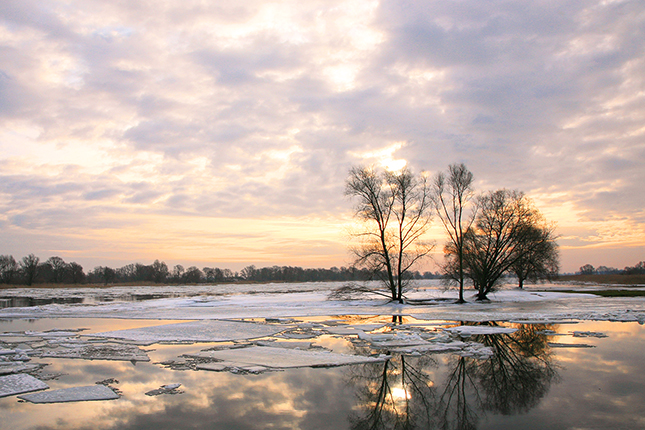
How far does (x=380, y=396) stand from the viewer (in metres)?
6.93

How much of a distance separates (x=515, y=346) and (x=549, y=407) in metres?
5.67

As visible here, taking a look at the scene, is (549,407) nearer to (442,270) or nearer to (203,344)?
(203,344)

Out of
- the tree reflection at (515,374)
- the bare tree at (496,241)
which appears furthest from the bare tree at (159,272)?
the tree reflection at (515,374)

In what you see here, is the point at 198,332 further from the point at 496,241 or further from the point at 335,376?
the point at 496,241

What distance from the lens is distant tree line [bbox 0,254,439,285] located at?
10599 cm

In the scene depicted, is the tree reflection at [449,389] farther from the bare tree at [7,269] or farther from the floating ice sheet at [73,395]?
the bare tree at [7,269]

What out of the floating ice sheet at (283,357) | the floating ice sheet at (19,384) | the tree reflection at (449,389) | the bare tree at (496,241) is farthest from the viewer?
the bare tree at (496,241)

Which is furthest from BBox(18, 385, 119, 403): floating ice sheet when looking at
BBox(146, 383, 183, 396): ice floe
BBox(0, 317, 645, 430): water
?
BBox(146, 383, 183, 396): ice floe

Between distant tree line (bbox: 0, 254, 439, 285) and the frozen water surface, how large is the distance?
58.5 feet

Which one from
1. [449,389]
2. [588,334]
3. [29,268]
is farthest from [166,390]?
[29,268]

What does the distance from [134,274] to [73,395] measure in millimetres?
168049

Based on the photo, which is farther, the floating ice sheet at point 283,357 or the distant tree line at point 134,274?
the distant tree line at point 134,274

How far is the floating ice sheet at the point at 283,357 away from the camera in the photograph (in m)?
9.45

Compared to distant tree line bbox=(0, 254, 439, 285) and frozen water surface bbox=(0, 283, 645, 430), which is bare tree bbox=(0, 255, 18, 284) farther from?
frozen water surface bbox=(0, 283, 645, 430)
